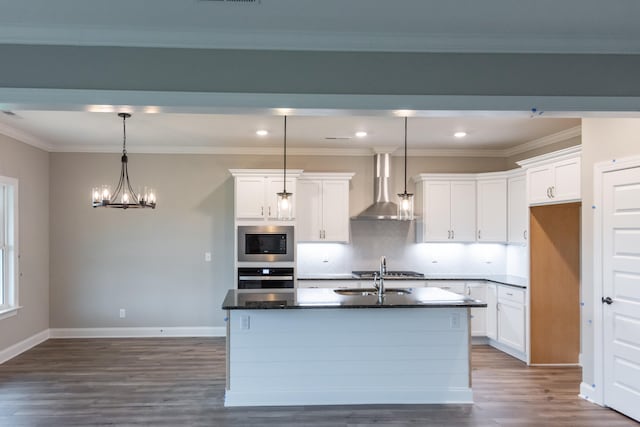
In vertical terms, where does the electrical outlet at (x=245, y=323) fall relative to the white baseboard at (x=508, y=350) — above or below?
above

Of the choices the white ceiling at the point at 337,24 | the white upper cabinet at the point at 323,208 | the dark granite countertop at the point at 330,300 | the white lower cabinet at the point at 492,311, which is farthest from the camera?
the white upper cabinet at the point at 323,208

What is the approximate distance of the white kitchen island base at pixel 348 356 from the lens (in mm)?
3912

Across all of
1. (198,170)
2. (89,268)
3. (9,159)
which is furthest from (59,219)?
(198,170)

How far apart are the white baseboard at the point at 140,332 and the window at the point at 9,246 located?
1054 millimetres

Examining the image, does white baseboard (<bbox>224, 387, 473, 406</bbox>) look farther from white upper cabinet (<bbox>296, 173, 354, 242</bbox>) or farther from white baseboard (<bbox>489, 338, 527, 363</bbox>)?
white upper cabinet (<bbox>296, 173, 354, 242</bbox>)

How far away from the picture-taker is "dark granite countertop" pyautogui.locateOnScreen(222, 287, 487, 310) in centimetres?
374

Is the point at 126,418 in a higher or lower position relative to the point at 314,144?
lower

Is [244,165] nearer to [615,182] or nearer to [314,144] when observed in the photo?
[314,144]

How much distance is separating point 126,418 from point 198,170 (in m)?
3.67

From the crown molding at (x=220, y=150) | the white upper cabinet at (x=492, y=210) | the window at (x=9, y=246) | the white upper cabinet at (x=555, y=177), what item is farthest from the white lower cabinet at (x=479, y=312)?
the window at (x=9, y=246)

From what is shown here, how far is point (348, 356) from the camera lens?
13.0ft

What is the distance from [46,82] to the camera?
2.65 meters

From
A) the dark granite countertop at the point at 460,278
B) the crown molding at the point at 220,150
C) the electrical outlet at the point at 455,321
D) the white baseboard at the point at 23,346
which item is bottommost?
the white baseboard at the point at 23,346

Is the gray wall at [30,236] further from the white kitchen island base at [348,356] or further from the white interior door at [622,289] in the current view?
the white interior door at [622,289]
